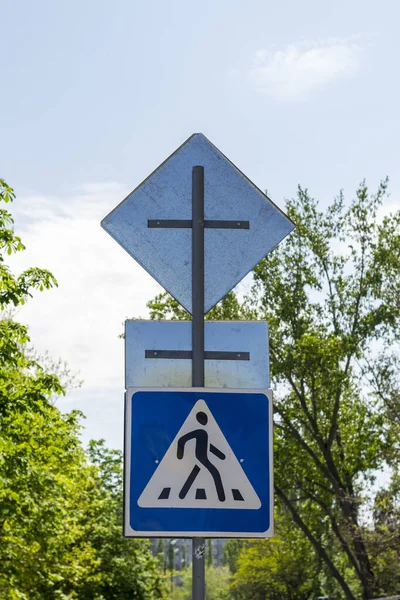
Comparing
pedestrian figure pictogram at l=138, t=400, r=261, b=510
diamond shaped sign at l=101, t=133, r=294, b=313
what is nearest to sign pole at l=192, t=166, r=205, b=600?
diamond shaped sign at l=101, t=133, r=294, b=313

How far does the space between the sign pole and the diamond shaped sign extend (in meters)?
0.02

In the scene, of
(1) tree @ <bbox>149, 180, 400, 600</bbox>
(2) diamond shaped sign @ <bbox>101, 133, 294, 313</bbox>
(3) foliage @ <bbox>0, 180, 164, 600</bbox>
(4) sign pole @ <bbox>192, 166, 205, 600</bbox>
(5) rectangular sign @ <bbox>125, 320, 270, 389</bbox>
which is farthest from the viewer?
(1) tree @ <bbox>149, 180, 400, 600</bbox>

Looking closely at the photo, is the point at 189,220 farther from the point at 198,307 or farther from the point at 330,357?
the point at 330,357

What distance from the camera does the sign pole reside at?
146 inches

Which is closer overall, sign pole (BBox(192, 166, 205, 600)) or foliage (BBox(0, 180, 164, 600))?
sign pole (BBox(192, 166, 205, 600))

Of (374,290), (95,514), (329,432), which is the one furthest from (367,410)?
(95,514)

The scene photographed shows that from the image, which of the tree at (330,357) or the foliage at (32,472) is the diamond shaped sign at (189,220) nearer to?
the foliage at (32,472)

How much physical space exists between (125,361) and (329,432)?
34057 millimetres

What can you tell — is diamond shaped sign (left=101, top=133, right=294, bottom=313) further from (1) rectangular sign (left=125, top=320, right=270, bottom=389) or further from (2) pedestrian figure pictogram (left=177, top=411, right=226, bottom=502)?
(2) pedestrian figure pictogram (left=177, top=411, right=226, bottom=502)

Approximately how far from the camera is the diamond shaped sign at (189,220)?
421 centimetres

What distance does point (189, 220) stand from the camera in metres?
4.27

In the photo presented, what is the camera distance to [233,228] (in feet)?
14.0

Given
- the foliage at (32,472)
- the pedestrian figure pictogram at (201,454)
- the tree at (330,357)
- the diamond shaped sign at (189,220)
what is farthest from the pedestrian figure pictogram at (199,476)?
the tree at (330,357)

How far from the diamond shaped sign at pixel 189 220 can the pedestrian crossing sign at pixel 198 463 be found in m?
0.52
